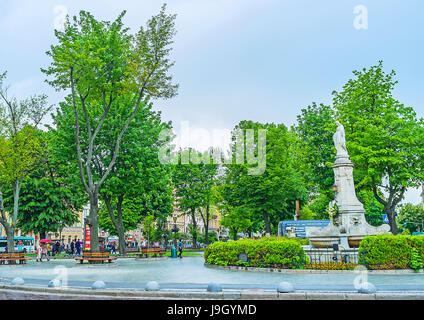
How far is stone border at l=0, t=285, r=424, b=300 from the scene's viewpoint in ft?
31.2

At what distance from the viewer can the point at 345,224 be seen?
846 inches

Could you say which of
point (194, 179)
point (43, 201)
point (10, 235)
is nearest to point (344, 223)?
point (10, 235)

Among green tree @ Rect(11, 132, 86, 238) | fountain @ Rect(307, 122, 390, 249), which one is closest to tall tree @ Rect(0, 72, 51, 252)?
green tree @ Rect(11, 132, 86, 238)

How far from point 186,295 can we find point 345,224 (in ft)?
45.3

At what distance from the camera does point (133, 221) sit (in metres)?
47.7

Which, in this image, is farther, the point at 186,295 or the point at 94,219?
the point at 94,219

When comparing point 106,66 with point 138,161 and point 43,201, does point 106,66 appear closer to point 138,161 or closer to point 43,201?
point 138,161

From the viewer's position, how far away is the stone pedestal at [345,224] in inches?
823

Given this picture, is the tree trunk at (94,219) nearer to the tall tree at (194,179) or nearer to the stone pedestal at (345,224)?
the stone pedestal at (345,224)

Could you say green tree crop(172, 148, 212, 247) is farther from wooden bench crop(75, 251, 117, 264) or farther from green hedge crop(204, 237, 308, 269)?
green hedge crop(204, 237, 308, 269)

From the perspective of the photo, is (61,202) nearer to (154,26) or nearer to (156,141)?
(156,141)

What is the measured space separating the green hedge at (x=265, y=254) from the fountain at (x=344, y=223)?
4.29m
